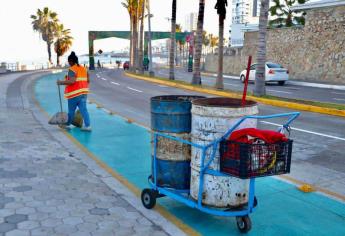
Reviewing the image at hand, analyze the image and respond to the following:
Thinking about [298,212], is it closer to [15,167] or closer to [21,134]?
[15,167]

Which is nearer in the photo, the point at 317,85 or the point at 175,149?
the point at 175,149

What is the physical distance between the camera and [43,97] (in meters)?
16.8

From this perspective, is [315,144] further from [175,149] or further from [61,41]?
[61,41]

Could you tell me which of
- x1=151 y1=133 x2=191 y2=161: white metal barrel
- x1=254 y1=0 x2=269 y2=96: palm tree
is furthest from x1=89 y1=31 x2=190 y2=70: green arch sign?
x1=151 y1=133 x2=191 y2=161: white metal barrel

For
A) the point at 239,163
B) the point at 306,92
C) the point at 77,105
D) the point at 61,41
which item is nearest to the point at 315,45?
the point at 306,92

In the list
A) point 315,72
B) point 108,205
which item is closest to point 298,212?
point 108,205

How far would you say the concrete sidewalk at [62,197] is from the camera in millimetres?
4203

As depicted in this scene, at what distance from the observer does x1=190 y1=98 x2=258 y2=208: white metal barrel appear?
3975 mm

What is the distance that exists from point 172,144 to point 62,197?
1713mm

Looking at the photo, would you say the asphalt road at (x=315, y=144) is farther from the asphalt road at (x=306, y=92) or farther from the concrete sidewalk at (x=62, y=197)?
the asphalt road at (x=306, y=92)

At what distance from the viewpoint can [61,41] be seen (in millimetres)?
70375

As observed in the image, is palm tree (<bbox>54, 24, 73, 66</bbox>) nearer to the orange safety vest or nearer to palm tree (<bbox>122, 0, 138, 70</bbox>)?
palm tree (<bbox>122, 0, 138, 70</bbox>)

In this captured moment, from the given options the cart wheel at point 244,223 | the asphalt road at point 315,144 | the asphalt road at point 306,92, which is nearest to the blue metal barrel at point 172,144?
the cart wheel at point 244,223

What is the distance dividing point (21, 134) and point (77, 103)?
1.45m
